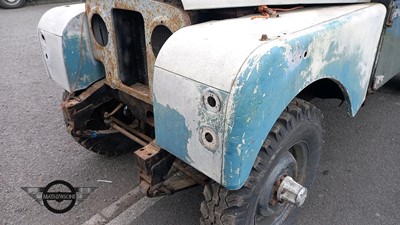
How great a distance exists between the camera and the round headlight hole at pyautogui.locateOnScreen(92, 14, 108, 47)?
238 cm

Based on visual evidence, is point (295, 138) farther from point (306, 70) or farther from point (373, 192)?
point (373, 192)

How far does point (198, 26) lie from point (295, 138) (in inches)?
30.7

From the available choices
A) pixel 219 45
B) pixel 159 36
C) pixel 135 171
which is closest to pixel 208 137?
pixel 219 45

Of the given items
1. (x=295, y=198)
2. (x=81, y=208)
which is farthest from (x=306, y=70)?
(x=81, y=208)

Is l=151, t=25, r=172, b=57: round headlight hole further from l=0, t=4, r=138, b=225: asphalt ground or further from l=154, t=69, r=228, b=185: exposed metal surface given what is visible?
l=0, t=4, r=138, b=225: asphalt ground

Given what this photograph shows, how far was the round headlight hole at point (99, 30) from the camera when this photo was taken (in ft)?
7.82

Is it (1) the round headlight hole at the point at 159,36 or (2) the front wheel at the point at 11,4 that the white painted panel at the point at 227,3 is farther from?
(2) the front wheel at the point at 11,4

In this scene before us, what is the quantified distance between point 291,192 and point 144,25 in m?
1.22

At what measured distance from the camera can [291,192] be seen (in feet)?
6.49

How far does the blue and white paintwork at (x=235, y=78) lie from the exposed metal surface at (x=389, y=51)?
837 millimetres

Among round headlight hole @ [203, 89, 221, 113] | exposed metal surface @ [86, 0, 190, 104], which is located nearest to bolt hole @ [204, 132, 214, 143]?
round headlight hole @ [203, 89, 221, 113]

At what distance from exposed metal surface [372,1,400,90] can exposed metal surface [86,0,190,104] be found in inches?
61.3

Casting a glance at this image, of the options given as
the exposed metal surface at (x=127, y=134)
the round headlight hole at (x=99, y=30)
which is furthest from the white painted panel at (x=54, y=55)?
the exposed metal surface at (x=127, y=134)

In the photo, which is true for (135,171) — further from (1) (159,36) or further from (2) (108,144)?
(1) (159,36)
